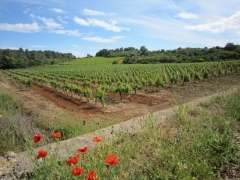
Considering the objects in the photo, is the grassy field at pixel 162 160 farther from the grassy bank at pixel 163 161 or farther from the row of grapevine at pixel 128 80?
the row of grapevine at pixel 128 80

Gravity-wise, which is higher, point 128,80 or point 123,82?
point 128,80

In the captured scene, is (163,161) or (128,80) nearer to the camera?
(163,161)

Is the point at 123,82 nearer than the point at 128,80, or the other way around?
the point at 123,82

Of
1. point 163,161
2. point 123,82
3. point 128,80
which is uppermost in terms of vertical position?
point 163,161

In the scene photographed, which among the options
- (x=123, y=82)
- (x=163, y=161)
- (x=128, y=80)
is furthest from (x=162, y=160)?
(x=128, y=80)

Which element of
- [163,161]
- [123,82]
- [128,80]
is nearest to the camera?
[163,161]

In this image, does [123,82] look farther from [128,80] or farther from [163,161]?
[163,161]

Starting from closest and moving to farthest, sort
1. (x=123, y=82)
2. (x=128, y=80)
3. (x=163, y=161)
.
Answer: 1. (x=163, y=161)
2. (x=123, y=82)
3. (x=128, y=80)

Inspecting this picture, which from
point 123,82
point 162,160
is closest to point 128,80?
point 123,82

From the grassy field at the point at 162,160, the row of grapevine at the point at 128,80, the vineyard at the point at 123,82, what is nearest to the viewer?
the grassy field at the point at 162,160

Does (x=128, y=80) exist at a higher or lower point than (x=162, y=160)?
lower

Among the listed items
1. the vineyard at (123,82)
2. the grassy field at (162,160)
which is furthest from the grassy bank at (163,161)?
the vineyard at (123,82)

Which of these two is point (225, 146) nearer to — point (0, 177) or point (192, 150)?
point (192, 150)

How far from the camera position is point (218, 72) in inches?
1014
